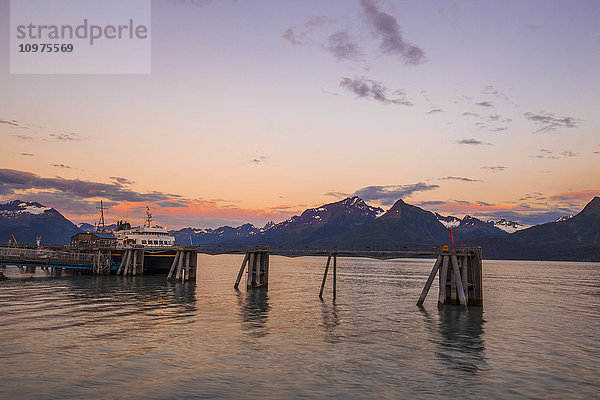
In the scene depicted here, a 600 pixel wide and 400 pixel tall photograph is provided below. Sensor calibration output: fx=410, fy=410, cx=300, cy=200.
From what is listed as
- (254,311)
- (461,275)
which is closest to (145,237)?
(254,311)

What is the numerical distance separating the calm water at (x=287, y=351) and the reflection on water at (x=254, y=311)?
19cm

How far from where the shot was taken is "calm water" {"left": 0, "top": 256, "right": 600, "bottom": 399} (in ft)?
63.0

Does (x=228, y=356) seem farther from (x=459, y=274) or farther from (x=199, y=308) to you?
(x=459, y=274)

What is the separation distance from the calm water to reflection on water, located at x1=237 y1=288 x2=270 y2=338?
0.64 ft

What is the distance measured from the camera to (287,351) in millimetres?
25922

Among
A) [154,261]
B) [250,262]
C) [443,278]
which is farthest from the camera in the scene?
[154,261]

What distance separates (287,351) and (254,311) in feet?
54.6

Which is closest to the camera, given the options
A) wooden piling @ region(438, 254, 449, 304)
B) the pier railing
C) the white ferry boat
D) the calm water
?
the calm water

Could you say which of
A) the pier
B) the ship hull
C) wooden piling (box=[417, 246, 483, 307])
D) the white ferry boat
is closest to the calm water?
wooden piling (box=[417, 246, 483, 307])

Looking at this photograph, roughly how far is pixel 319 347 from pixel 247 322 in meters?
10.4

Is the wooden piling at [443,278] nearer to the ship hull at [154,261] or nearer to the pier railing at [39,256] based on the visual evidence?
the ship hull at [154,261]

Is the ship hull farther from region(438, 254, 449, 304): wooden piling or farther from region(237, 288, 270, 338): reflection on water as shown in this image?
region(438, 254, 449, 304): wooden piling

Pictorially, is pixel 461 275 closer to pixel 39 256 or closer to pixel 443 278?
pixel 443 278

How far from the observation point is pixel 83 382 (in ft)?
62.9
